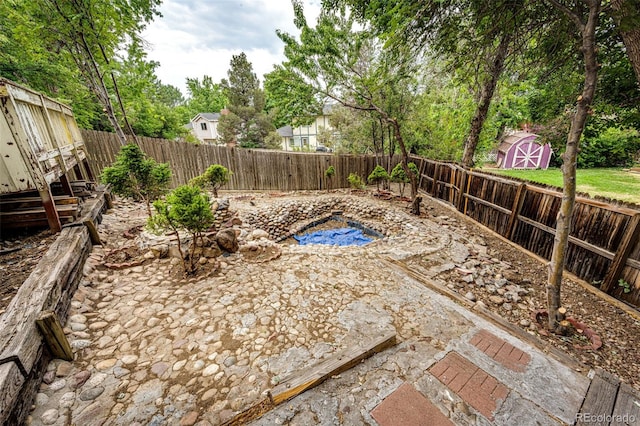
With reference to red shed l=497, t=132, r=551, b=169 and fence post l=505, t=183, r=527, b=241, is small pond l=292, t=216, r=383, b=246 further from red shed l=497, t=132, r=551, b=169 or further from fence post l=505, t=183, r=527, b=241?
red shed l=497, t=132, r=551, b=169

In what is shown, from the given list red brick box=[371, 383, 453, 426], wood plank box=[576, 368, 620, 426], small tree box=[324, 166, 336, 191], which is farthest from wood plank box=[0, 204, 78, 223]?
small tree box=[324, 166, 336, 191]

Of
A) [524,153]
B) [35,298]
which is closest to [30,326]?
[35,298]

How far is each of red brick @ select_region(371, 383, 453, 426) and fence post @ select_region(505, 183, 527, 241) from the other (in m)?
4.40

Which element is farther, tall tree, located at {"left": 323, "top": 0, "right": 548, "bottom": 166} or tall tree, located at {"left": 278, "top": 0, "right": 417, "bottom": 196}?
tall tree, located at {"left": 278, "top": 0, "right": 417, "bottom": 196}

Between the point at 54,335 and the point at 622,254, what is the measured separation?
6048mm

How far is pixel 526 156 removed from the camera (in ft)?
51.1

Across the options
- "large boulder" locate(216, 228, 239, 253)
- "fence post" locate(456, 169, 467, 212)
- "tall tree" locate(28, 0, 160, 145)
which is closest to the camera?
"large boulder" locate(216, 228, 239, 253)

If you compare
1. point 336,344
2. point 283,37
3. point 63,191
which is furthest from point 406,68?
point 63,191

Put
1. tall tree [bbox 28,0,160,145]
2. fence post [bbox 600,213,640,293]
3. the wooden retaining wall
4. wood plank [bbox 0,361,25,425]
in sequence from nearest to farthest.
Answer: wood plank [bbox 0,361,25,425] < the wooden retaining wall < fence post [bbox 600,213,640,293] < tall tree [bbox 28,0,160,145]

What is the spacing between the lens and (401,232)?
5.68 metres

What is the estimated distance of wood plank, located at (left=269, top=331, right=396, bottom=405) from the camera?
5.24 ft

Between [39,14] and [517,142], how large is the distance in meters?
21.8

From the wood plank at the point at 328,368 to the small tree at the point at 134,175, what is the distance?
3.69 meters

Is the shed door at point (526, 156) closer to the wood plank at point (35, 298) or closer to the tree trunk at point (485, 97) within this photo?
the tree trunk at point (485, 97)
